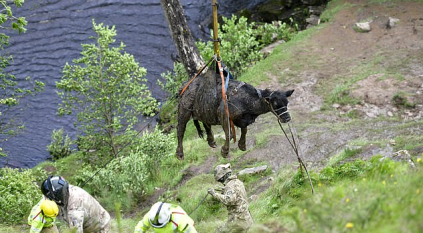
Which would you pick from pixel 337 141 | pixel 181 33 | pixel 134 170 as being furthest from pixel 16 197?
pixel 337 141

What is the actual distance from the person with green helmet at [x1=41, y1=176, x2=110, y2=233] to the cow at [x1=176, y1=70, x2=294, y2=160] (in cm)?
249

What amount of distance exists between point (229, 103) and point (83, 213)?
118 inches

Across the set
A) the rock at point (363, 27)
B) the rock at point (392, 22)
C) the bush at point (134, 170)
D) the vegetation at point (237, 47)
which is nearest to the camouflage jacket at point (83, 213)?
the bush at point (134, 170)

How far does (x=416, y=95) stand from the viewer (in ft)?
51.0

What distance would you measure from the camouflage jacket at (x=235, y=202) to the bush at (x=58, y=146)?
1371cm

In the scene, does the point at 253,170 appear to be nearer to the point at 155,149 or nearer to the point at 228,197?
the point at 155,149

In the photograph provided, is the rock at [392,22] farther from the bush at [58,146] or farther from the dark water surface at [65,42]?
the bush at [58,146]

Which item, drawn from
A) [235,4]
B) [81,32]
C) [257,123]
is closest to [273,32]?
[235,4]

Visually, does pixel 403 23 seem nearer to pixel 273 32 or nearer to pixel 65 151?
pixel 273 32

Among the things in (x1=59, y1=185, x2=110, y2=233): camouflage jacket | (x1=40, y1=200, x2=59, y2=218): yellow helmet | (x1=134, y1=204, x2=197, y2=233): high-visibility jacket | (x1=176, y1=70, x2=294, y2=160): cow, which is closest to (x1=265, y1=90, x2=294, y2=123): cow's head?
(x1=176, y1=70, x2=294, y2=160): cow

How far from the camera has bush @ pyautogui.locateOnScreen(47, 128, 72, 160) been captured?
1994 centimetres

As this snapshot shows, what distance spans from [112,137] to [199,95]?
8.12 meters

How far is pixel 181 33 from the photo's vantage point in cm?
1509

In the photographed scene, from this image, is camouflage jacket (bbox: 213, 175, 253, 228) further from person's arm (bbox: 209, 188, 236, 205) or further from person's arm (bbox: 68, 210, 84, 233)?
person's arm (bbox: 68, 210, 84, 233)
